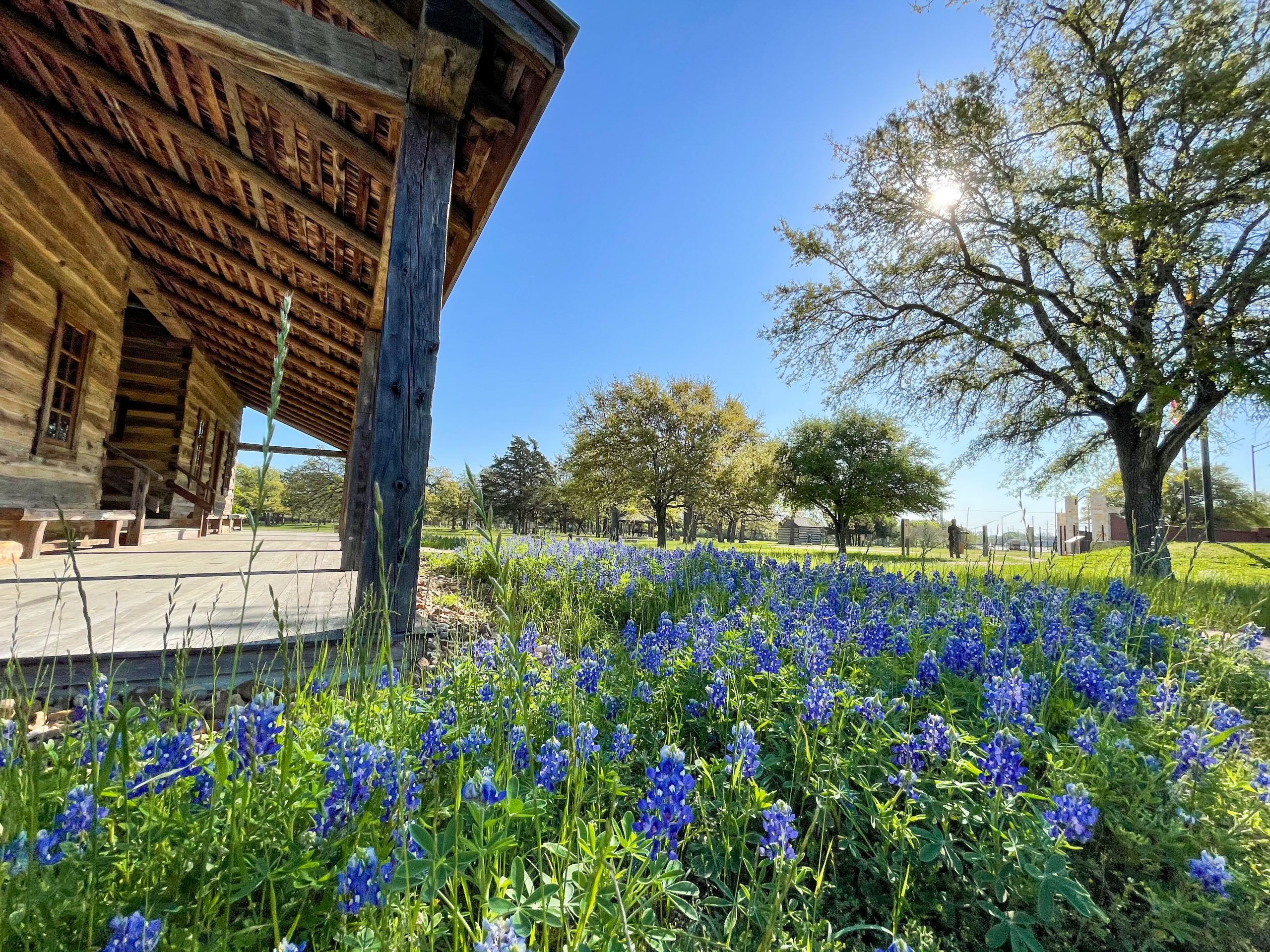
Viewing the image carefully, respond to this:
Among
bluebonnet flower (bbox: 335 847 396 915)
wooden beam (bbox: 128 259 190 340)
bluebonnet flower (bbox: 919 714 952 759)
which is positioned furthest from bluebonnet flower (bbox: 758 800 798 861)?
wooden beam (bbox: 128 259 190 340)

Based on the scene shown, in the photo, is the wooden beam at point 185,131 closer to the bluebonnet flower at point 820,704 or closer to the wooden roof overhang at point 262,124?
the wooden roof overhang at point 262,124

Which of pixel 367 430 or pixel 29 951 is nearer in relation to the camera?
pixel 29 951

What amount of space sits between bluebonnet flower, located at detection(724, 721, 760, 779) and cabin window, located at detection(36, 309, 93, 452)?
9317 mm

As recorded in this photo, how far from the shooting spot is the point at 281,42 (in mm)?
3402

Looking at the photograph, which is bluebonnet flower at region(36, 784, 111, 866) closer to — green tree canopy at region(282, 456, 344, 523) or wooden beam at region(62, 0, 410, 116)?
wooden beam at region(62, 0, 410, 116)

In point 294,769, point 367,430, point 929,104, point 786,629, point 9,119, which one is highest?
point 929,104

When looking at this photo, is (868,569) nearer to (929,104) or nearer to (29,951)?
(29,951)

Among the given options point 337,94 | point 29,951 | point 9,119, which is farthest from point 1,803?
point 9,119

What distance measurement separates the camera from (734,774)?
1.55 m

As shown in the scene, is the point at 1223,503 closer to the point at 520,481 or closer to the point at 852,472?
the point at 852,472

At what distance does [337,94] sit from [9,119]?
183 inches

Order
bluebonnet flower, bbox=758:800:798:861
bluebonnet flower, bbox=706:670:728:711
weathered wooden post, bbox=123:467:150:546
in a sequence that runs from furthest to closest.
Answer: weathered wooden post, bbox=123:467:150:546
bluebonnet flower, bbox=706:670:728:711
bluebonnet flower, bbox=758:800:798:861

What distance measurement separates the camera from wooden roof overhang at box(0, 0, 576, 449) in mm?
3520

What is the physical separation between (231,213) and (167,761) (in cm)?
784
